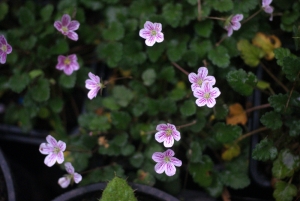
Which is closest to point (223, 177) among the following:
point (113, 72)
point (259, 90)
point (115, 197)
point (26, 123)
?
point (259, 90)

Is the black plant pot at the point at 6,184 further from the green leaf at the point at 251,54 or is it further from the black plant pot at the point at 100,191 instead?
the green leaf at the point at 251,54

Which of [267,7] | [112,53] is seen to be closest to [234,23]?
[267,7]

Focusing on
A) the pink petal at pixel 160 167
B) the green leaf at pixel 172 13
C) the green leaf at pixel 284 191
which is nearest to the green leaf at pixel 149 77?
the green leaf at pixel 172 13

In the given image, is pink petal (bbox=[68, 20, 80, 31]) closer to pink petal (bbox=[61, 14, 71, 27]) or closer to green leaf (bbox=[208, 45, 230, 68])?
pink petal (bbox=[61, 14, 71, 27])

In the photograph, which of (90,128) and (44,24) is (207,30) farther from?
(44,24)

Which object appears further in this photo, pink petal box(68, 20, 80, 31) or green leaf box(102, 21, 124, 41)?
green leaf box(102, 21, 124, 41)

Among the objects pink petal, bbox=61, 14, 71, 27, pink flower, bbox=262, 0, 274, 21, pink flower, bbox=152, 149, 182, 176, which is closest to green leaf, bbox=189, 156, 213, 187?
pink flower, bbox=152, 149, 182, 176
